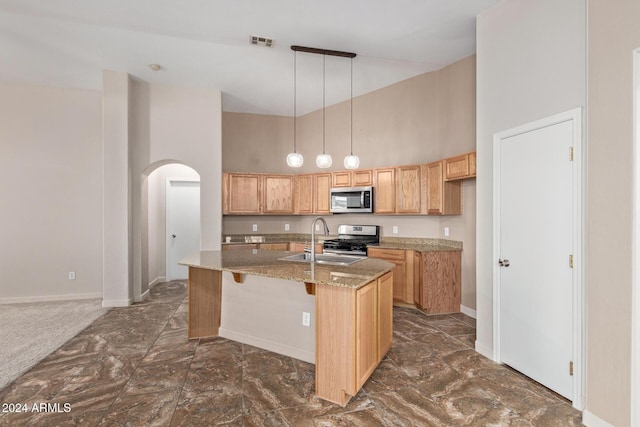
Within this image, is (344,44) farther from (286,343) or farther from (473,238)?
(286,343)

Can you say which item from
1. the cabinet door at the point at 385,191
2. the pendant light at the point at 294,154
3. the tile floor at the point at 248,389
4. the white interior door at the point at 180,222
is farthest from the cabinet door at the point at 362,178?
the white interior door at the point at 180,222

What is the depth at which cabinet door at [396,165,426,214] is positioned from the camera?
4.53 m

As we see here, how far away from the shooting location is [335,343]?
2.18 metres

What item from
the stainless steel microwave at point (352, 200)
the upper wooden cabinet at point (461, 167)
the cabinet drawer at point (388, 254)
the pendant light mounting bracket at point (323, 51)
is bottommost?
the cabinet drawer at point (388, 254)

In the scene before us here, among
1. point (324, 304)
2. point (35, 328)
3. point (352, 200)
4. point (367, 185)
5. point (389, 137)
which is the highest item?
point (389, 137)

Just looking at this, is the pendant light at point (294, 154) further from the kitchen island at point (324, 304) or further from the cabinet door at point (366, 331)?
the cabinet door at point (366, 331)

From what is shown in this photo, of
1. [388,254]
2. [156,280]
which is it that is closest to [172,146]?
[156,280]

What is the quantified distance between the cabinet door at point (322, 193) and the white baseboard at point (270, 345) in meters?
2.81

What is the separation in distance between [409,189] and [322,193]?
63.1 inches

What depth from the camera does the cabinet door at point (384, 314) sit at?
259cm

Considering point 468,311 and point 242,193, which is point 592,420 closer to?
point 468,311

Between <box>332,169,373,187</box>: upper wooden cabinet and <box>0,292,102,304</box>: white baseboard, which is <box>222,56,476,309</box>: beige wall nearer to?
<box>332,169,373,187</box>: upper wooden cabinet

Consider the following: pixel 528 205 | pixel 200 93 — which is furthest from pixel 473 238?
pixel 200 93

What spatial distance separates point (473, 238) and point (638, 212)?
2.31 metres
